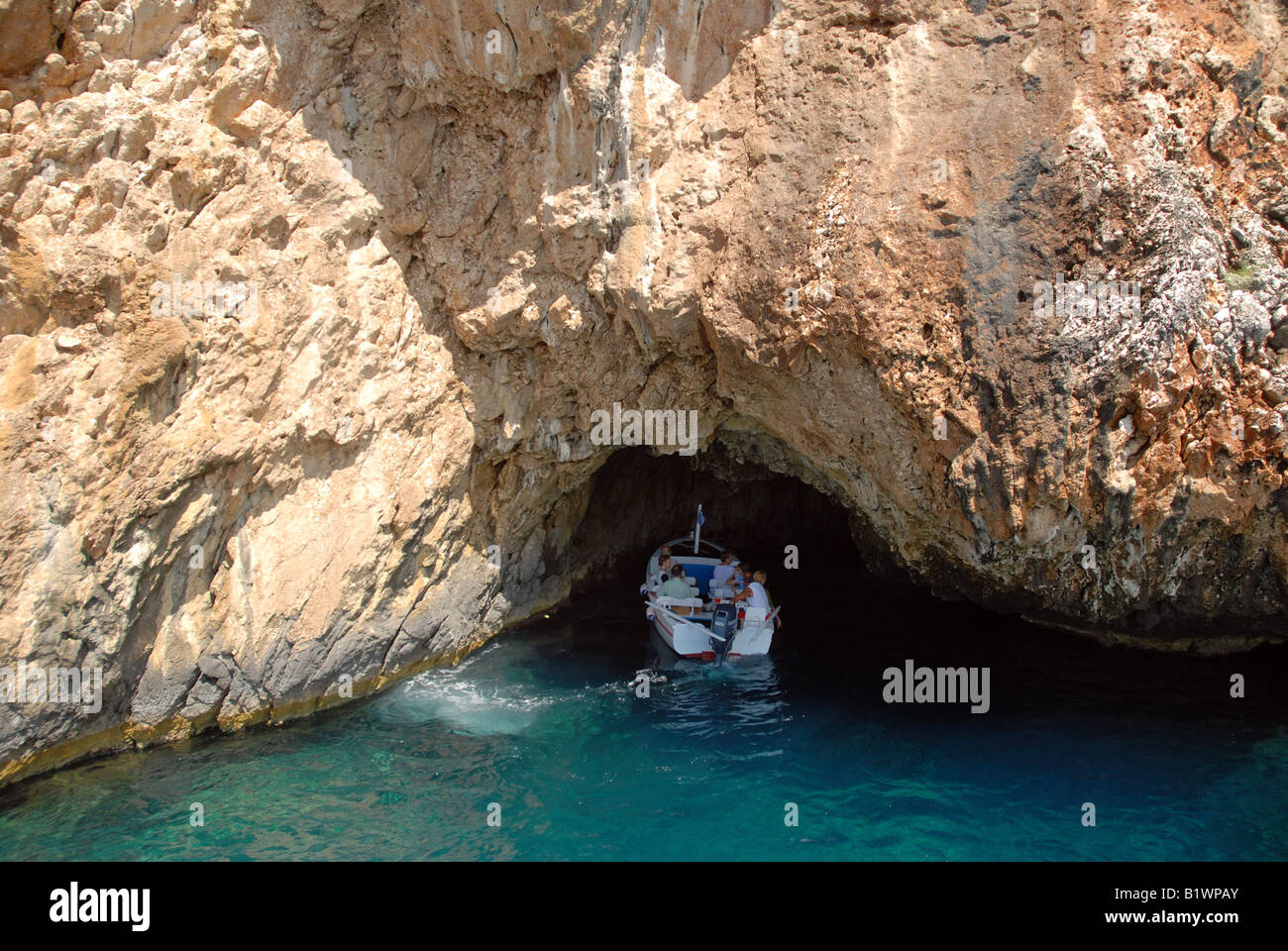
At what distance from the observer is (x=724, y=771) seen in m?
10.3

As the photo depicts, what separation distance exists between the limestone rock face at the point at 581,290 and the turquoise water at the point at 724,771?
87 centimetres

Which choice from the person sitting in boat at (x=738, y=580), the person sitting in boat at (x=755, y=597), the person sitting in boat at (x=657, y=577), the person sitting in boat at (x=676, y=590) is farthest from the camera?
the person sitting in boat at (x=738, y=580)

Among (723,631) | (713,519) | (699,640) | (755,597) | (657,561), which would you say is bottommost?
(699,640)

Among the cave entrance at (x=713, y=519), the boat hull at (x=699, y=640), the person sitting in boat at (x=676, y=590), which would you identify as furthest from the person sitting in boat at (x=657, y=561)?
the cave entrance at (x=713, y=519)

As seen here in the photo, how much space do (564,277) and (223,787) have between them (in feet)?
24.0

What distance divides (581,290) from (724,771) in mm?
6336

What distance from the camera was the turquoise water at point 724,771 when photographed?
8.95 meters

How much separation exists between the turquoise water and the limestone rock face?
87 centimetres

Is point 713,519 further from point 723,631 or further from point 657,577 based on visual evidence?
point 723,631

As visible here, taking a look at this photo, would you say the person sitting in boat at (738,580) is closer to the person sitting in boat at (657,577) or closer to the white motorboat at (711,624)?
the white motorboat at (711,624)

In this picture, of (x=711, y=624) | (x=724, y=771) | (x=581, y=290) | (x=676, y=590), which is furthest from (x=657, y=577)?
(x=581, y=290)

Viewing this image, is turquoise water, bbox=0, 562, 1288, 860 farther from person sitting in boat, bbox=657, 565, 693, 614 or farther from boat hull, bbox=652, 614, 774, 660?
person sitting in boat, bbox=657, 565, 693, 614

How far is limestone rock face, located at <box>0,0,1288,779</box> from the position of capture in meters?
9.62


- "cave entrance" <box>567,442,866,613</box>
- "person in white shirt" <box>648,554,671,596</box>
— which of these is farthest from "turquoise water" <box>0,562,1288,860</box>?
"cave entrance" <box>567,442,866,613</box>
